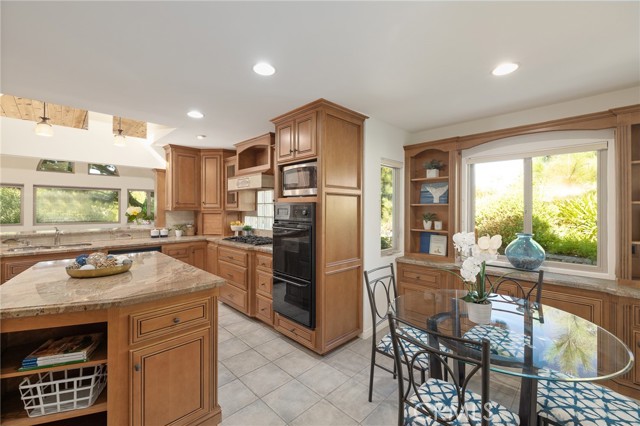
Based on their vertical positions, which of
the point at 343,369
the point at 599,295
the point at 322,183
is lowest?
the point at 343,369

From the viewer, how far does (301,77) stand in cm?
208

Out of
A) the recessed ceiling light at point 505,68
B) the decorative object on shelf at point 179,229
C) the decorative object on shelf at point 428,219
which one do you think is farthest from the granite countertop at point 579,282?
the decorative object on shelf at point 179,229

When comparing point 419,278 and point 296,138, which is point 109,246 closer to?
point 296,138

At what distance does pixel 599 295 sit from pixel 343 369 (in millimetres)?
2277

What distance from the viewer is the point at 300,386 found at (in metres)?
2.14

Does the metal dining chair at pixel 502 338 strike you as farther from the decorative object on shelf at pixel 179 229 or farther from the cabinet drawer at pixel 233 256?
the decorative object on shelf at pixel 179 229

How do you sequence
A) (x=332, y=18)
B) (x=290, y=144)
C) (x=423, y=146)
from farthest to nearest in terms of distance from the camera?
Result: (x=423, y=146)
(x=290, y=144)
(x=332, y=18)

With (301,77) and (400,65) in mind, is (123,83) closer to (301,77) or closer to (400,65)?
(301,77)

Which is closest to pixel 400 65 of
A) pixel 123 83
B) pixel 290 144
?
pixel 290 144

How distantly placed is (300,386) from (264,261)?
1.50m

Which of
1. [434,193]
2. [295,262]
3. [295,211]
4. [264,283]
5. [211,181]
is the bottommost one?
[264,283]

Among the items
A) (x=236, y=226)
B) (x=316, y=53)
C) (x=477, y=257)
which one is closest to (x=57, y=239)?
(x=236, y=226)

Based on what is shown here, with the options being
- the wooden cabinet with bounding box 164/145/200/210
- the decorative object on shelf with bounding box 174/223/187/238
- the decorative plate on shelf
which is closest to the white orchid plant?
the decorative plate on shelf

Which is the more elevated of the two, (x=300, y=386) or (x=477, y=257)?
(x=477, y=257)
